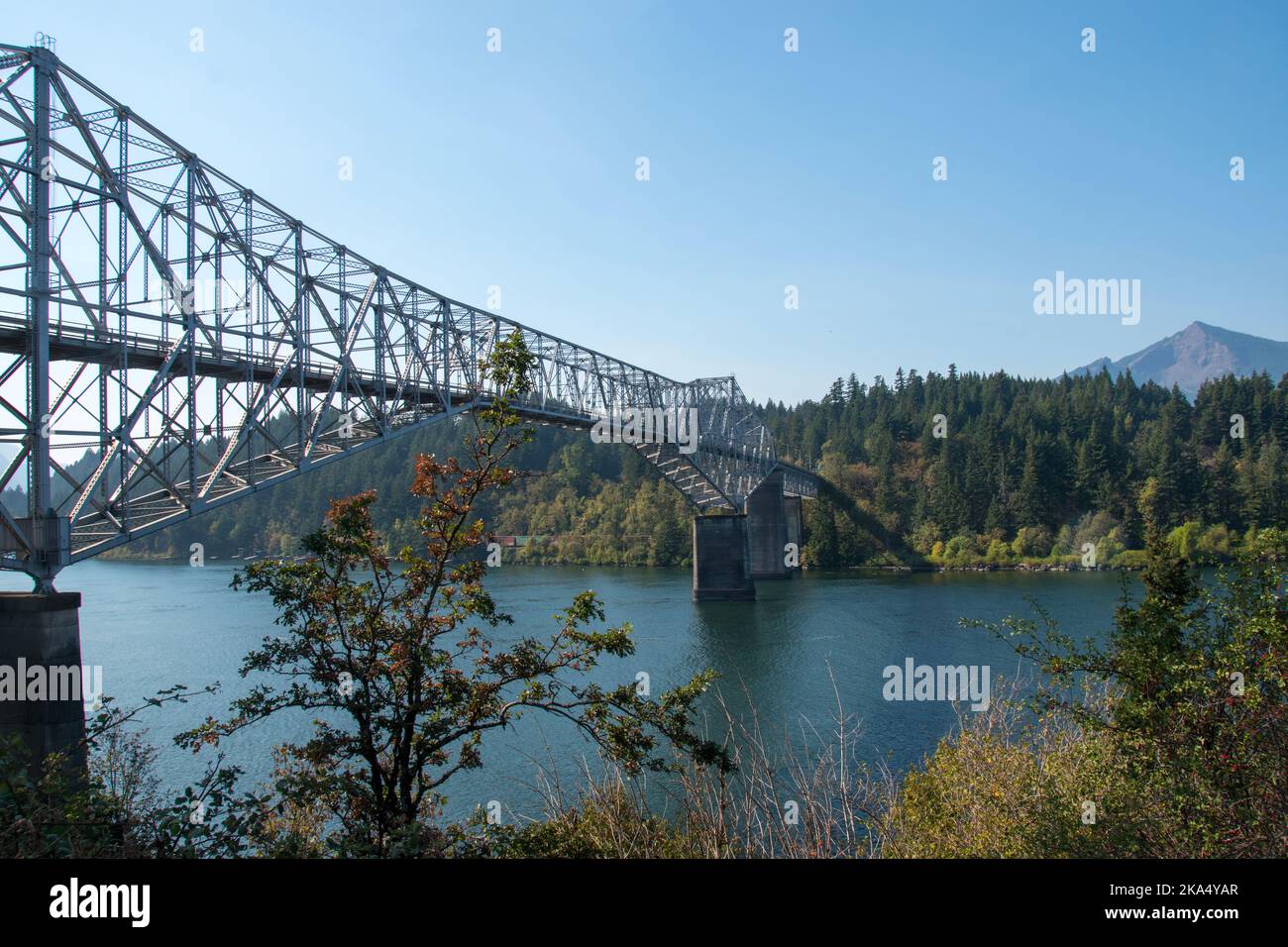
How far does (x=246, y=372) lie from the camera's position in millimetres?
20984

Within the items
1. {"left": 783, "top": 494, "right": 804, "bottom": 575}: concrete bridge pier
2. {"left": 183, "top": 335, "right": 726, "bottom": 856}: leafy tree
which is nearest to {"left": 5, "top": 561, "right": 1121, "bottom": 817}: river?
{"left": 183, "top": 335, "right": 726, "bottom": 856}: leafy tree

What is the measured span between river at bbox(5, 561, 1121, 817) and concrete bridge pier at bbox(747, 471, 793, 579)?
278 centimetres

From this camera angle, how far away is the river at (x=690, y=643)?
19.1m

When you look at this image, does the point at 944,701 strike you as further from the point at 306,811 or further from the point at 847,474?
the point at 847,474

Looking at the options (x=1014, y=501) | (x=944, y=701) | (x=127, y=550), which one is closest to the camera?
(x=944, y=701)

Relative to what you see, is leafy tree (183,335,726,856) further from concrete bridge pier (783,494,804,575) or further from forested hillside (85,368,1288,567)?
concrete bridge pier (783,494,804,575)

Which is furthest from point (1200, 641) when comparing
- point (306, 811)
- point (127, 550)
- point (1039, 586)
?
point (127, 550)

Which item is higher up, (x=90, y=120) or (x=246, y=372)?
(x=90, y=120)

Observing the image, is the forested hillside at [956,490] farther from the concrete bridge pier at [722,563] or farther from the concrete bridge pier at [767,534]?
the concrete bridge pier at [722,563]

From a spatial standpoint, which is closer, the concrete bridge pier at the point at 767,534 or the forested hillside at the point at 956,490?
the concrete bridge pier at the point at 767,534

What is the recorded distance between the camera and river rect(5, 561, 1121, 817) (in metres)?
19.1

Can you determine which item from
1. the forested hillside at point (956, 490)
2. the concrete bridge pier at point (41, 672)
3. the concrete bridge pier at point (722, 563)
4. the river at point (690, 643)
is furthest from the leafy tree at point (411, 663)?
the forested hillside at point (956, 490)

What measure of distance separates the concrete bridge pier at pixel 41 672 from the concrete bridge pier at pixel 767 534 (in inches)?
2145
